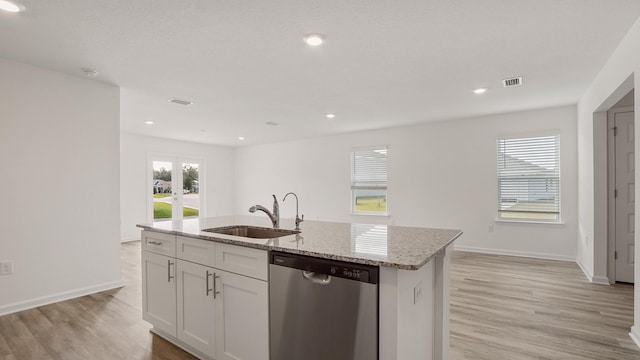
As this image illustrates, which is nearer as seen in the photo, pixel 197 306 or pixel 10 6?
pixel 10 6

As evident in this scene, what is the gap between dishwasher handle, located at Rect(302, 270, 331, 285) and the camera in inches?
63.2

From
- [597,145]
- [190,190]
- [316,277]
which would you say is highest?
[597,145]

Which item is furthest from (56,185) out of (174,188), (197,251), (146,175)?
(174,188)

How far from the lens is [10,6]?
2.09 meters

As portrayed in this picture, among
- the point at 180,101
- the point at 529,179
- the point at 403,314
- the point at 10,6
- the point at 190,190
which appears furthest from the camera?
the point at 190,190

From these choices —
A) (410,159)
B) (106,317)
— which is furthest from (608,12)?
(106,317)

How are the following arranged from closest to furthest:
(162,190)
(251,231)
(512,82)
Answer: (251,231) → (512,82) → (162,190)

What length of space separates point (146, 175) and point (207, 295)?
242 inches

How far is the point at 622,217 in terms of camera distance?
380 cm

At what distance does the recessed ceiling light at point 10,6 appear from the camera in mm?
2042

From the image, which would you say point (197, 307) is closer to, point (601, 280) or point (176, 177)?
point (601, 280)

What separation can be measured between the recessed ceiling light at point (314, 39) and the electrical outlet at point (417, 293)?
76.3 inches

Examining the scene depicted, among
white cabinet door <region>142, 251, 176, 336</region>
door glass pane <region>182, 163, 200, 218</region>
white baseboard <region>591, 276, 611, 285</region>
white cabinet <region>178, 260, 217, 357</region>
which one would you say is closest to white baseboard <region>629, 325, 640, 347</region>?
white baseboard <region>591, 276, 611, 285</region>

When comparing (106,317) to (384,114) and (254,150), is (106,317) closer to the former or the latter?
(384,114)
